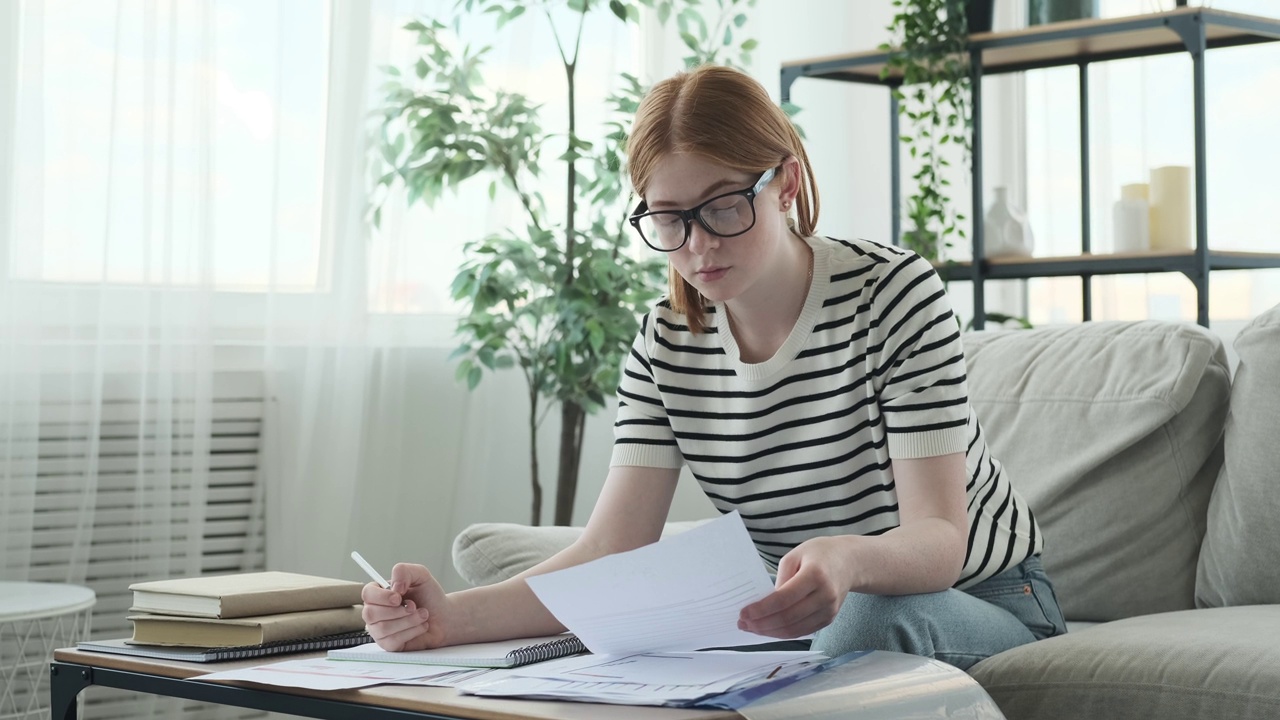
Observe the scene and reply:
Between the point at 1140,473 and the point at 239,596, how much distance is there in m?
1.16

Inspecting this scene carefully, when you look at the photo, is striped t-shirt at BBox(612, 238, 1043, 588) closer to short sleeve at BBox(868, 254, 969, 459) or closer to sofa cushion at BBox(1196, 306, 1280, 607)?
short sleeve at BBox(868, 254, 969, 459)

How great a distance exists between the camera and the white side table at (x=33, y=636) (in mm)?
1941

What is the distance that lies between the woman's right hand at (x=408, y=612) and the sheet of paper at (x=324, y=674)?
52mm

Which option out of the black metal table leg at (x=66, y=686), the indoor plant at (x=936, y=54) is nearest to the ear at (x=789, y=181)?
the black metal table leg at (x=66, y=686)

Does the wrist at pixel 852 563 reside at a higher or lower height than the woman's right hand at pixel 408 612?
higher

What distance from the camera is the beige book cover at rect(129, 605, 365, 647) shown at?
122 cm

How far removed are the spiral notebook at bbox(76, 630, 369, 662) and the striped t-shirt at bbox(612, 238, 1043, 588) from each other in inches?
14.2

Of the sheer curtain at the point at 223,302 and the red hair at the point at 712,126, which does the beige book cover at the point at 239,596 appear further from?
the sheer curtain at the point at 223,302

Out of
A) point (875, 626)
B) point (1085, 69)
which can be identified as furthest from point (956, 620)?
point (1085, 69)

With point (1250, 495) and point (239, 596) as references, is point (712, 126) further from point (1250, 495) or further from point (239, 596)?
point (1250, 495)

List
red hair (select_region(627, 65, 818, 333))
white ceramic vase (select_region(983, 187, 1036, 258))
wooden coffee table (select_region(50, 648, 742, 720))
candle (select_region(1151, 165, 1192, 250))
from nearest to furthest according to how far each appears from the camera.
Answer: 1. wooden coffee table (select_region(50, 648, 742, 720))
2. red hair (select_region(627, 65, 818, 333))
3. candle (select_region(1151, 165, 1192, 250))
4. white ceramic vase (select_region(983, 187, 1036, 258))

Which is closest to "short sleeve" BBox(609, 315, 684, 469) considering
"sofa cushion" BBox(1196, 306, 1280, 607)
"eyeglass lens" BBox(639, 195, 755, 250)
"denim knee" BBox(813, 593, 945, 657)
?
"eyeglass lens" BBox(639, 195, 755, 250)

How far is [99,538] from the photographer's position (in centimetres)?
242

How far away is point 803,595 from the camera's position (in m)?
1.02
